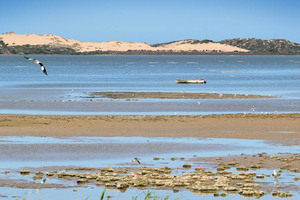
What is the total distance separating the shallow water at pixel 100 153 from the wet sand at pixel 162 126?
5.81 ft

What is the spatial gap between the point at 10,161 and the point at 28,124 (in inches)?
439

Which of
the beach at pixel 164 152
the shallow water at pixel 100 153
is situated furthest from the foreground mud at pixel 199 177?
the shallow water at pixel 100 153

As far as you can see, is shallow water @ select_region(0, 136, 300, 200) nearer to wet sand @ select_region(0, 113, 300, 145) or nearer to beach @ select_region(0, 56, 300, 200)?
beach @ select_region(0, 56, 300, 200)

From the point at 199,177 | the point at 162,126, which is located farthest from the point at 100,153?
the point at 162,126

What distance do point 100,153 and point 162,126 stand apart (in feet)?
30.1

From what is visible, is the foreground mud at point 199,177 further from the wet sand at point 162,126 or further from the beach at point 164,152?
the wet sand at point 162,126

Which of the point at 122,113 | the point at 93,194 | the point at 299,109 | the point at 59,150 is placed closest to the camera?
the point at 93,194

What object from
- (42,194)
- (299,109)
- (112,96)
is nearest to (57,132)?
(42,194)

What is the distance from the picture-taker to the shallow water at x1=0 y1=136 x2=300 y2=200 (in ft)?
60.3

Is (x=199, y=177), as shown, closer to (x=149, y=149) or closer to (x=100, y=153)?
(x=100, y=153)

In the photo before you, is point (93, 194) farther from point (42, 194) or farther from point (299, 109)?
point (299, 109)

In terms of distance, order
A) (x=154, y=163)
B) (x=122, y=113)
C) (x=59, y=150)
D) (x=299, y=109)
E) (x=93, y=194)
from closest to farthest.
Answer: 1. (x=93, y=194)
2. (x=154, y=163)
3. (x=59, y=150)
4. (x=122, y=113)
5. (x=299, y=109)

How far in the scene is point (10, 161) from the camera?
2359 cm

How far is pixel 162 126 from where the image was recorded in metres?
34.4
